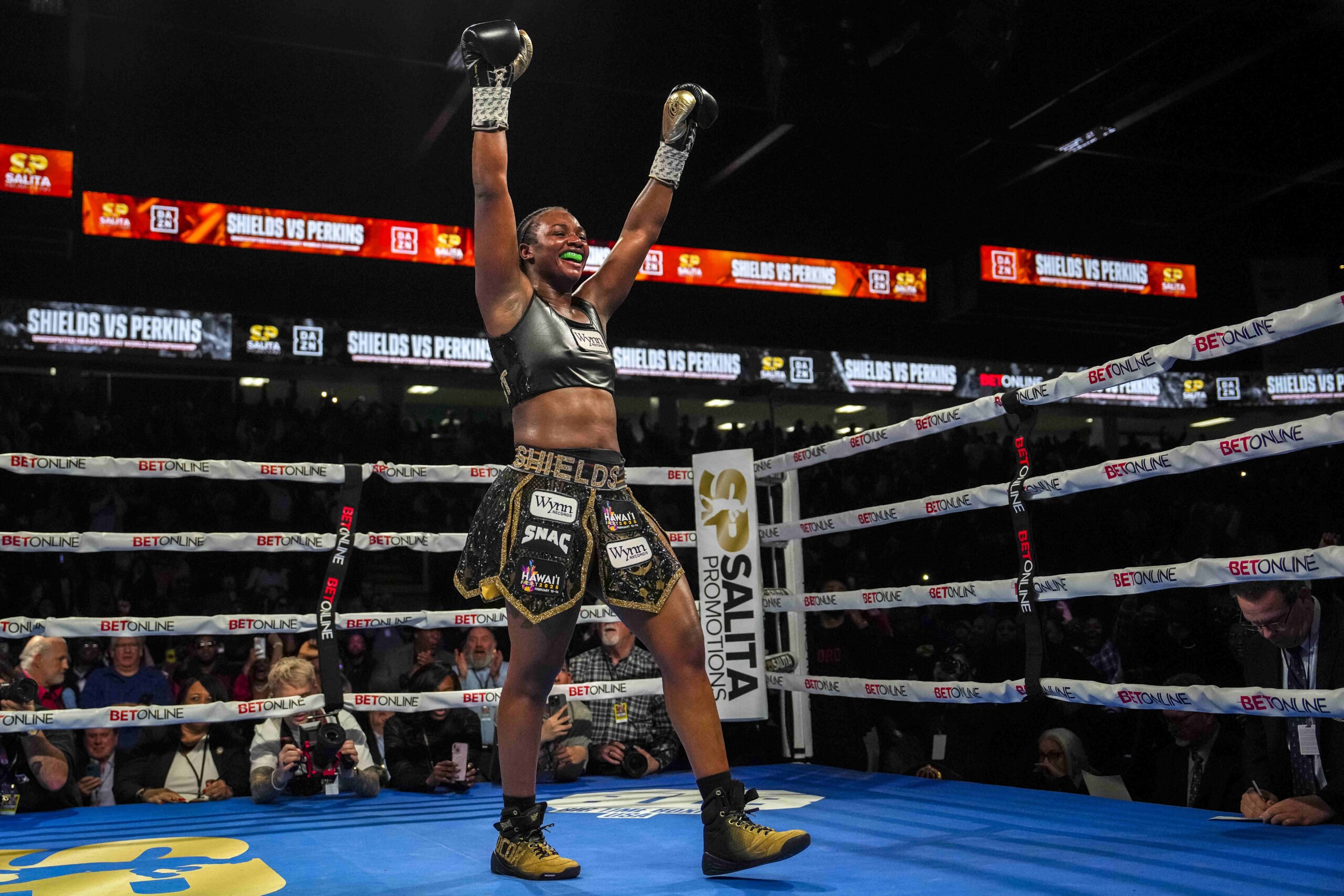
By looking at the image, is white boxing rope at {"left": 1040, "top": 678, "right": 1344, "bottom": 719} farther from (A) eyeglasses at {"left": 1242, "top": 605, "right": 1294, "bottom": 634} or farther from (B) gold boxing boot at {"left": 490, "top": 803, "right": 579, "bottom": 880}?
(B) gold boxing boot at {"left": 490, "top": 803, "right": 579, "bottom": 880}

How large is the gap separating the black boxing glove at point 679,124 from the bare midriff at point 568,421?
2.08ft

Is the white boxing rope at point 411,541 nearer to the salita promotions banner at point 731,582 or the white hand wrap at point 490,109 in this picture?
the salita promotions banner at point 731,582

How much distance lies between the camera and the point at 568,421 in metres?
2.35

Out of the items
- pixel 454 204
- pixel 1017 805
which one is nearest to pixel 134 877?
pixel 1017 805

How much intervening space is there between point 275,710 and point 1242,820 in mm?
2634

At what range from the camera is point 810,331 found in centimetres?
1312

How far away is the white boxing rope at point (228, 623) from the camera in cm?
311

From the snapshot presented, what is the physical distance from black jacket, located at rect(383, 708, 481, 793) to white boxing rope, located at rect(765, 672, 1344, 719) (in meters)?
1.28

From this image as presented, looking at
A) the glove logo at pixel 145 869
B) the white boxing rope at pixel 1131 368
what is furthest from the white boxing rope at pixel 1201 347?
the glove logo at pixel 145 869

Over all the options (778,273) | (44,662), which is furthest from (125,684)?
(778,273)

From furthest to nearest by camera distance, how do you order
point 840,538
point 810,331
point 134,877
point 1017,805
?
point 810,331, point 840,538, point 1017,805, point 134,877

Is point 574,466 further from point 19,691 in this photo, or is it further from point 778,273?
point 778,273

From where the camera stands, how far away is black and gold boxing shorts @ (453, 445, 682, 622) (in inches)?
88.3

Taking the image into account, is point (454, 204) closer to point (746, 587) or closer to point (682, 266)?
point (682, 266)
